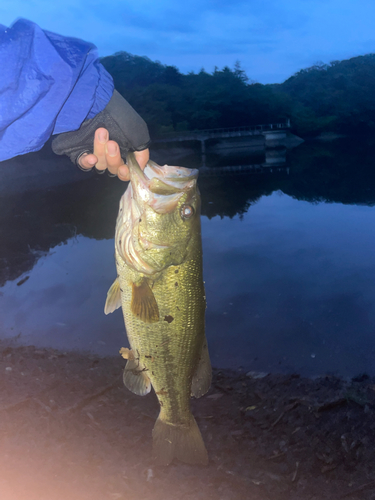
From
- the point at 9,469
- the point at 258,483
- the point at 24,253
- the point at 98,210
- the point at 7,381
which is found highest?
the point at 98,210

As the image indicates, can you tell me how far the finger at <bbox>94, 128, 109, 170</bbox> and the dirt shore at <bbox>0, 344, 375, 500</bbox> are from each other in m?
3.33

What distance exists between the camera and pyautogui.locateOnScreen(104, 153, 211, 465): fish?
2.85 meters

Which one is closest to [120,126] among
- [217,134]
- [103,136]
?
[103,136]

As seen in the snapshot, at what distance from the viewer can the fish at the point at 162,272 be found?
9.34 feet

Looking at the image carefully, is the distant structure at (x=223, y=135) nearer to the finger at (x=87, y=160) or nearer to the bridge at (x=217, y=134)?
the bridge at (x=217, y=134)

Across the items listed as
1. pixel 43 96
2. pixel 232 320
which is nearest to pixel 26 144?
pixel 43 96

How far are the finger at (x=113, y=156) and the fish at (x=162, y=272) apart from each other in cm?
17

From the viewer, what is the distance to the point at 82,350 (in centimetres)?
614

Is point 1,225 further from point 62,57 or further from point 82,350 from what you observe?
point 62,57

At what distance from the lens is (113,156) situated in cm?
300

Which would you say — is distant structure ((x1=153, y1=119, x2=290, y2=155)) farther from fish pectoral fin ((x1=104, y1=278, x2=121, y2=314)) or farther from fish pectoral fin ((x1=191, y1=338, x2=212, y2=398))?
fish pectoral fin ((x1=191, y1=338, x2=212, y2=398))

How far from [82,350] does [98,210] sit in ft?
46.9

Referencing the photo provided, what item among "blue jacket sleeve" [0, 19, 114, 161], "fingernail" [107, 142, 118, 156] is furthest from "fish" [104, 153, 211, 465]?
"blue jacket sleeve" [0, 19, 114, 161]

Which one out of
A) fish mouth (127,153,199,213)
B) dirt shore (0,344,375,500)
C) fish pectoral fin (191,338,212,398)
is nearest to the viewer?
fish mouth (127,153,199,213)
